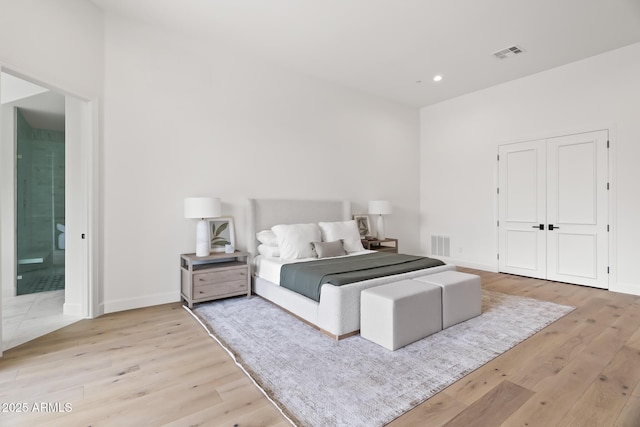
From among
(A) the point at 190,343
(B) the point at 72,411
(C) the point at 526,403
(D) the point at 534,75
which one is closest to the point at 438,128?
(D) the point at 534,75

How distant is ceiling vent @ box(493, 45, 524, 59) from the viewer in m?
4.12

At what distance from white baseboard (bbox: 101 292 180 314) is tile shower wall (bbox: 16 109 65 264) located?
2237mm

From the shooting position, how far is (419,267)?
3.48 meters

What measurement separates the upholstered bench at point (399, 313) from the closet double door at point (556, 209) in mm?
3161

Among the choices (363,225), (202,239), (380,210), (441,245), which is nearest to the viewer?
(202,239)

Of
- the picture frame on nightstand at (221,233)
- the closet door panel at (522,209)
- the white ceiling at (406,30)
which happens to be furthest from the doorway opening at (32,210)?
the closet door panel at (522,209)

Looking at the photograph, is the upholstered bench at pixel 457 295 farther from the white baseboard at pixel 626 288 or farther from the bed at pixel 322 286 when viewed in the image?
the white baseboard at pixel 626 288

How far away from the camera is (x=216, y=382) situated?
2.07m

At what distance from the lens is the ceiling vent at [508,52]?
4.12 meters

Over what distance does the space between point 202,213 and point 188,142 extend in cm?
100

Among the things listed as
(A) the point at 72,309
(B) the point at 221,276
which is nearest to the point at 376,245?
(B) the point at 221,276

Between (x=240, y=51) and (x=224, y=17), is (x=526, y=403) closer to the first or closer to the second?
(x=224, y=17)

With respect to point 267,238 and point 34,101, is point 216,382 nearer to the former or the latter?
point 267,238

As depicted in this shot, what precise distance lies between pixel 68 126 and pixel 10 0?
1305 mm
